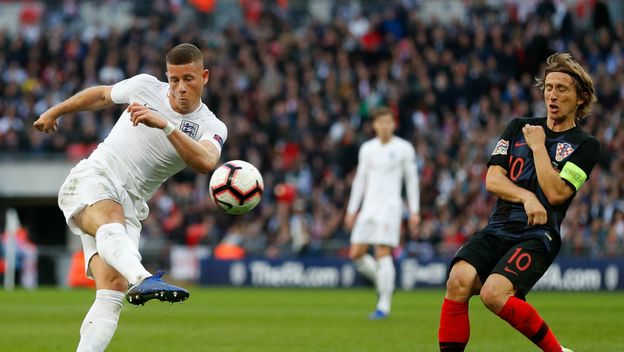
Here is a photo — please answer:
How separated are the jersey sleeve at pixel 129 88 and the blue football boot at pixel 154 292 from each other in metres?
1.67

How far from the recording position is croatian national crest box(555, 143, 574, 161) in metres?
7.56

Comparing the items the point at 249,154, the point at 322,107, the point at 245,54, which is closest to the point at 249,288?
the point at 249,154

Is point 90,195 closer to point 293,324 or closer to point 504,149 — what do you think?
point 504,149

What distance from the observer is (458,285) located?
740 cm

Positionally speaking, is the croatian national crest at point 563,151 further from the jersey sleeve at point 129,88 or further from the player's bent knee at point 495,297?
the jersey sleeve at point 129,88

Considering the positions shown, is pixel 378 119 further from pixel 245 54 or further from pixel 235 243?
pixel 245 54

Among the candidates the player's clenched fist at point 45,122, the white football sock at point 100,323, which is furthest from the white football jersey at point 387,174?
the white football sock at point 100,323

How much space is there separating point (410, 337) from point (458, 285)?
Result: 3.87 metres

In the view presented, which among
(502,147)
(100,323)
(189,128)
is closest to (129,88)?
(189,128)

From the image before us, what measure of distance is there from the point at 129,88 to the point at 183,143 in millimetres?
934

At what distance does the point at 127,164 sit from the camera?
7680 millimetres

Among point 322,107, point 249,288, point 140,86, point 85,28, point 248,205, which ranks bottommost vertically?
point 249,288

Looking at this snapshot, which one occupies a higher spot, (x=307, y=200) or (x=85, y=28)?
(x=85, y=28)

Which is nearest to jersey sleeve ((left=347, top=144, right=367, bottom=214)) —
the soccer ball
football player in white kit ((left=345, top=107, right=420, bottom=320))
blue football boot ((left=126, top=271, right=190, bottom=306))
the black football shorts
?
football player in white kit ((left=345, top=107, right=420, bottom=320))
